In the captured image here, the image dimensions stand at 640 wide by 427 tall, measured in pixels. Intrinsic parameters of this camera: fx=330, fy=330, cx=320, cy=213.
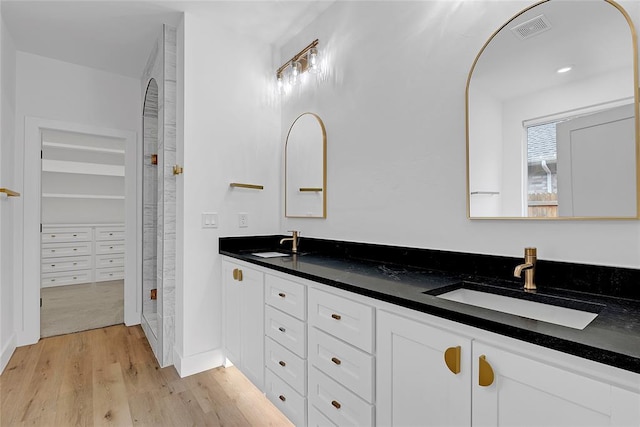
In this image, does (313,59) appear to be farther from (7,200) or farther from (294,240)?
(7,200)

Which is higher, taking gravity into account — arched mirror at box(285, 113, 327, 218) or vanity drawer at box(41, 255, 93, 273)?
arched mirror at box(285, 113, 327, 218)

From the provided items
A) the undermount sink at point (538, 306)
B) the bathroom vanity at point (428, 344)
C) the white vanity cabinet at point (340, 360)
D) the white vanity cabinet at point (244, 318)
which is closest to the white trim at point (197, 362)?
the white vanity cabinet at point (244, 318)

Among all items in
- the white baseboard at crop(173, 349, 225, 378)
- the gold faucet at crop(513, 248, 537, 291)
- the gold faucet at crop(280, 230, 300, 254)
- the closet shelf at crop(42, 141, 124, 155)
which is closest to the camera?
the gold faucet at crop(513, 248, 537, 291)

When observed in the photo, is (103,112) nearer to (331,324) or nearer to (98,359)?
(98,359)

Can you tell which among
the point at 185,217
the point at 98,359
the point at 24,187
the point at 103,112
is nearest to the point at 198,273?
the point at 185,217

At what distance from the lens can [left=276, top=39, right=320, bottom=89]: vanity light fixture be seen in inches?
92.7

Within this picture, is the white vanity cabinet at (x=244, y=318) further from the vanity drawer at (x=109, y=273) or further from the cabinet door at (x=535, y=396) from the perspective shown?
the vanity drawer at (x=109, y=273)

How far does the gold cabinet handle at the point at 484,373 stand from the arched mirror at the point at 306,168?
5.06 ft

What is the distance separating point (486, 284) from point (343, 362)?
0.65m

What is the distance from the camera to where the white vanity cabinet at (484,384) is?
711 mm

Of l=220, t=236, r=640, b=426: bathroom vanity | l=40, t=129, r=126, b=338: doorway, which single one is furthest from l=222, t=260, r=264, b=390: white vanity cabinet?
l=40, t=129, r=126, b=338: doorway

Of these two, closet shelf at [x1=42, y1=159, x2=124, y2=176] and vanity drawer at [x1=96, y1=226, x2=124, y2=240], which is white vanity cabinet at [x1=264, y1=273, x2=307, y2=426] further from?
closet shelf at [x1=42, y1=159, x2=124, y2=176]

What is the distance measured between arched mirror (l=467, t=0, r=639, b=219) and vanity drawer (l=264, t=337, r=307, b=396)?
3.55 feet

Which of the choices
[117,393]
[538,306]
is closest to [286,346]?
[538,306]
